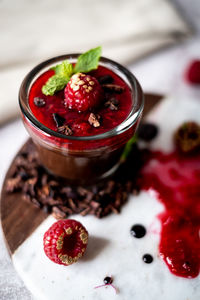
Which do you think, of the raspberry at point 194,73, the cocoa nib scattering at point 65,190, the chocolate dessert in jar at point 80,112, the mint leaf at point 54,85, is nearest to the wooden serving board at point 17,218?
the cocoa nib scattering at point 65,190

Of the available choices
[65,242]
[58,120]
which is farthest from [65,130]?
[65,242]

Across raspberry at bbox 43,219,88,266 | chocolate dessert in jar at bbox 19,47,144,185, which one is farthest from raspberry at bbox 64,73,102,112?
raspberry at bbox 43,219,88,266

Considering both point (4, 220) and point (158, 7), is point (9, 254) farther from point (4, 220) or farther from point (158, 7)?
point (158, 7)

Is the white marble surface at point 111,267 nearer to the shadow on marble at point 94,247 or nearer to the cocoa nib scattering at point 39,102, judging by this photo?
the shadow on marble at point 94,247

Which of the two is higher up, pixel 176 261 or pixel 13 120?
pixel 13 120

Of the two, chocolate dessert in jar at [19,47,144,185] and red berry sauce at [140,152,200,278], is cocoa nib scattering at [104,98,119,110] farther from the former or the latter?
red berry sauce at [140,152,200,278]

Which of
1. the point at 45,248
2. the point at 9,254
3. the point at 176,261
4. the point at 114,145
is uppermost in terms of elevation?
the point at 114,145

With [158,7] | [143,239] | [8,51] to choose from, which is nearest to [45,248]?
[143,239]
